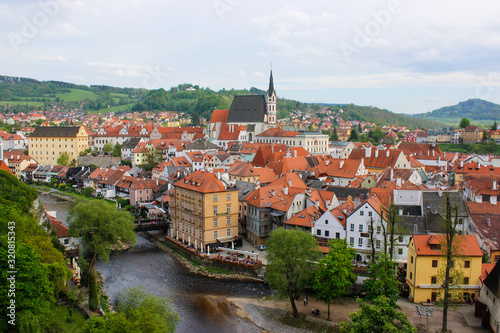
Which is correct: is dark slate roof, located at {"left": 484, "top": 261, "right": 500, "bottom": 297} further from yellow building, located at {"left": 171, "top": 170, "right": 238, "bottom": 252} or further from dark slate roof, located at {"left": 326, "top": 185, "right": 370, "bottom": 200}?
yellow building, located at {"left": 171, "top": 170, "right": 238, "bottom": 252}

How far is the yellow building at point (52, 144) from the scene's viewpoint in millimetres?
76625

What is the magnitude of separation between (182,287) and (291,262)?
8042mm

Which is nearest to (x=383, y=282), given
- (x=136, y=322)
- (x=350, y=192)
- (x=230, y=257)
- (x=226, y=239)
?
(x=136, y=322)

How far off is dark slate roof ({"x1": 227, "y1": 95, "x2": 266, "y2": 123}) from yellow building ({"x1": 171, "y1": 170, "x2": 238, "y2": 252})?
179ft

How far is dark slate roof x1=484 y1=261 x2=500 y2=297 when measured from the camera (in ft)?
64.3

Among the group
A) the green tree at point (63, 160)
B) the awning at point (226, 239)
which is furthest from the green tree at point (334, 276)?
the green tree at point (63, 160)

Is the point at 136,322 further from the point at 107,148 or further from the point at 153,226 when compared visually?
the point at 107,148

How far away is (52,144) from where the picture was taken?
252 feet

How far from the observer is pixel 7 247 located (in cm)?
1697

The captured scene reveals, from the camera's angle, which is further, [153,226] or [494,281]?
[153,226]

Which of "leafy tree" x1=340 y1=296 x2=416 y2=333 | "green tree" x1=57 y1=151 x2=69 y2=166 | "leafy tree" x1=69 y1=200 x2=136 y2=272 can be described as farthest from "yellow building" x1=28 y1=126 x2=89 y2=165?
"leafy tree" x1=340 y1=296 x2=416 y2=333

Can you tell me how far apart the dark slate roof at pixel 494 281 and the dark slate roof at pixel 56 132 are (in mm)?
70796

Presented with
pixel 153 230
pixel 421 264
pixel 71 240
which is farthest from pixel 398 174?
pixel 71 240

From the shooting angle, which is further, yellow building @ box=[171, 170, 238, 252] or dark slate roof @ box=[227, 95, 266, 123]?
dark slate roof @ box=[227, 95, 266, 123]
